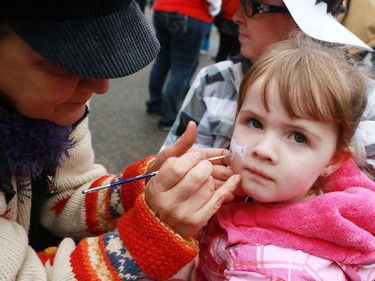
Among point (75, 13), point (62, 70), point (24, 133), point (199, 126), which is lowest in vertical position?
point (199, 126)

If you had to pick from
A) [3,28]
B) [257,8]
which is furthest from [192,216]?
[257,8]

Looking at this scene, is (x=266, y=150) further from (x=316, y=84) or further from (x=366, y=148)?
(x=366, y=148)

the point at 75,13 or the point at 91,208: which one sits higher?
the point at 75,13

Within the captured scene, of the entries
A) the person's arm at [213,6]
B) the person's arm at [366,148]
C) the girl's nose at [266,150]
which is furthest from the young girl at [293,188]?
the person's arm at [213,6]

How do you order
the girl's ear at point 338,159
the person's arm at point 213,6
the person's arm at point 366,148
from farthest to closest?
1. the person's arm at point 213,6
2. the person's arm at point 366,148
3. the girl's ear at point 338,159

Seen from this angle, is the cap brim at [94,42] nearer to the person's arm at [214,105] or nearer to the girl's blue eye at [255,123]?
the girl's blue eye at [255,123]

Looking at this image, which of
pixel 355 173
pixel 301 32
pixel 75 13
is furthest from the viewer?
pixel 301 32

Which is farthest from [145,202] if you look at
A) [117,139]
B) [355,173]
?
[117,139]

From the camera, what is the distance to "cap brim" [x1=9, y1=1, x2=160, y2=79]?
840 millimetres

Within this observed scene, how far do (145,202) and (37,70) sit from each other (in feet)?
1.40

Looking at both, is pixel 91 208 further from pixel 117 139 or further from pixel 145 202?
pixel 117 139

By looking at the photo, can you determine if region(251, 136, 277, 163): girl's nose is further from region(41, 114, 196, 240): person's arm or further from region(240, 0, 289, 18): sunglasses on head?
region(240, 0, 289, 18): sunglasses on head

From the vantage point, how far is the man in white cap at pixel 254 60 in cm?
150

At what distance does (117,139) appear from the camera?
393 cm
